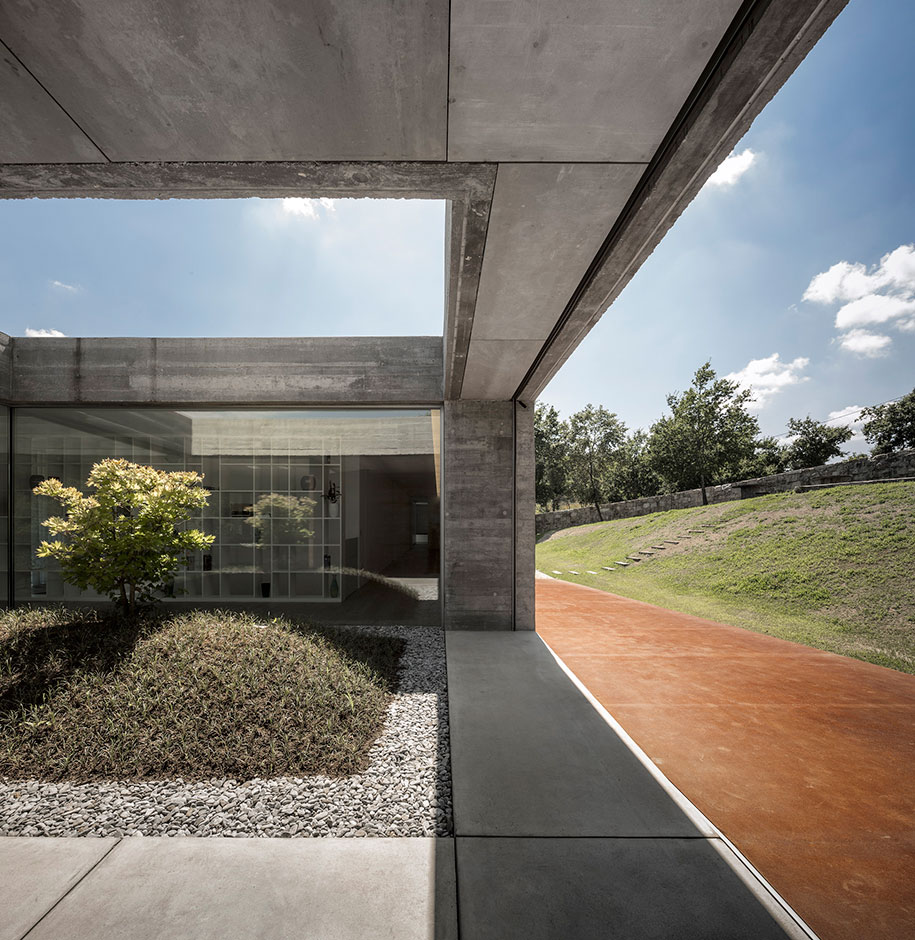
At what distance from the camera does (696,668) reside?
5430 mm

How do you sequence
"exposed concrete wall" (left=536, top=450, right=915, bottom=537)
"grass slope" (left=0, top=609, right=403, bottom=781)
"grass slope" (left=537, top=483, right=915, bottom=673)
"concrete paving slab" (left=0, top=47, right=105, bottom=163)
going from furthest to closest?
"exposed concrete wall" (left=536, top=450, right=915, bottom=537) → "grass slope" (left=537, top=483, right=915, bottom=673) → "grass slope" (left=0, top=609, right=403, bottom=781) → "concrete paving slab" (left=0, top=47, right=105, bottom=163)

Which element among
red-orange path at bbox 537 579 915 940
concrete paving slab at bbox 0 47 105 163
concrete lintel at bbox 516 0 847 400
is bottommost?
red-orange path at bbox 537 579 915 940

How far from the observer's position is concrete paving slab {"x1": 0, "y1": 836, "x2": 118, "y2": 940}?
203 cm

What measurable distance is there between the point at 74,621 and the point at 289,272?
5511 millimetres

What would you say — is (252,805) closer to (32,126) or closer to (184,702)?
(184,702)

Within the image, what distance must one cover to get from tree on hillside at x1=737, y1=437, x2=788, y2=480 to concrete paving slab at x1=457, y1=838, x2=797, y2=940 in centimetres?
3228

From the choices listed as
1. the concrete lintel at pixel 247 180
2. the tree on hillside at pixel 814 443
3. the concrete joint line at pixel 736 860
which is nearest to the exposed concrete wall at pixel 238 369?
the concrete lintel at pixel 247 180

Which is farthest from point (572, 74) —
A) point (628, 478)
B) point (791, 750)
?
point (628, 478)

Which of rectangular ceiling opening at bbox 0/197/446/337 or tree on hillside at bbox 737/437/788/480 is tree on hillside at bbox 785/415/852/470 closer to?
tree on hillside at bbox 737/437/788/480

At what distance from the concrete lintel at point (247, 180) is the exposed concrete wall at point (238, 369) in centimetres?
463

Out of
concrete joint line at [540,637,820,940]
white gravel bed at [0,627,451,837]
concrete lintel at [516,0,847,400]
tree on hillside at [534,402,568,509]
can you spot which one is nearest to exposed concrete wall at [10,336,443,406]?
concrete lintel at [516,0,847,400]

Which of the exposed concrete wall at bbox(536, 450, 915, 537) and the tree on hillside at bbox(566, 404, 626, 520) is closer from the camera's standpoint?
the exposed concrete wall at bbox(536, 450, 915, 537)

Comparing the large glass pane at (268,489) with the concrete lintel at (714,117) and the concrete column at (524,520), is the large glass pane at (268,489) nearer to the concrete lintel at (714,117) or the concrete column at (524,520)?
the concrete column at (524,520)

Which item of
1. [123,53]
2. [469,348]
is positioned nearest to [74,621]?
[469,348]
